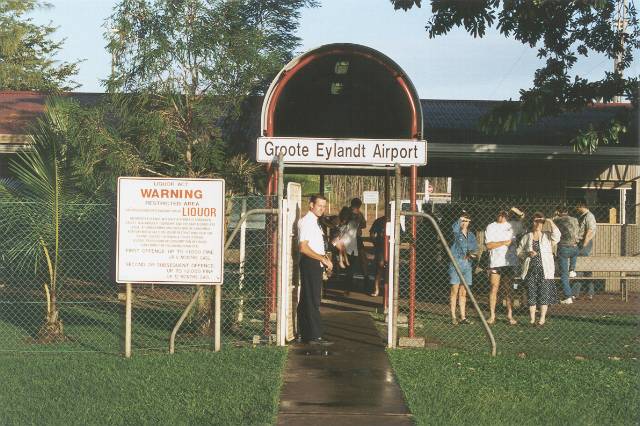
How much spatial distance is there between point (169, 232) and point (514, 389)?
169 inches

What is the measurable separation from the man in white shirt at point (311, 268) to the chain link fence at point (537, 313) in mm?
1203

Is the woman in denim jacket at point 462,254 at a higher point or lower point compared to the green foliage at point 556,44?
lower

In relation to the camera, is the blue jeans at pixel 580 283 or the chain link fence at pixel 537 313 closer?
the chain link fence at pixel 537 313

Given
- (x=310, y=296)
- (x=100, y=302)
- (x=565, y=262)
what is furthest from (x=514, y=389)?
(x=565, y=262)

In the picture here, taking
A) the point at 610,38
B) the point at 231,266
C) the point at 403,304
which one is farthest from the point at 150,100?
the point at 610,38

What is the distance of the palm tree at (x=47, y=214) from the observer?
38.9 feet

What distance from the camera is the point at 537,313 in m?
15.9

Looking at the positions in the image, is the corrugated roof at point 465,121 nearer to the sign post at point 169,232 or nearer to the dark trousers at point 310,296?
the dark trousers at point 310,296

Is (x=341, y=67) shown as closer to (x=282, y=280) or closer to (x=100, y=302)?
(x=282, y=280)

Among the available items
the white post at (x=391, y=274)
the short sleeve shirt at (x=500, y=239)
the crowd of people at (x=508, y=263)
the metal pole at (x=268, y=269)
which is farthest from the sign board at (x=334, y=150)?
the short sleeve shirt at (x=500, y=239)

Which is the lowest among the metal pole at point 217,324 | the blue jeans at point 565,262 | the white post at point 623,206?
the metal pole at point 217,324

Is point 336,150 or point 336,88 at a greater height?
point 336,88

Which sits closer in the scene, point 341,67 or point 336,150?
point 336,150

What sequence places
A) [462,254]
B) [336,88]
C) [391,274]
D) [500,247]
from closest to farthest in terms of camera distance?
[391,274] < [462,254] < [500,247] < [336,88]
